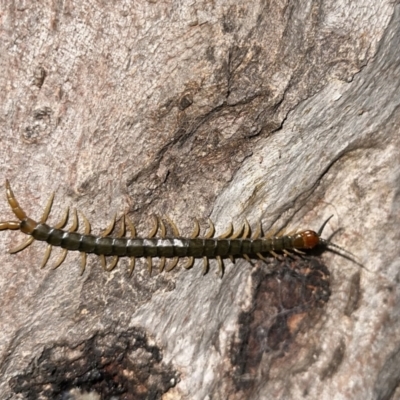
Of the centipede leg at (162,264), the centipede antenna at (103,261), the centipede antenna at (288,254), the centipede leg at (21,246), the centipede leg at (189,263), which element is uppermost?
the centipede antenna at (288,254)

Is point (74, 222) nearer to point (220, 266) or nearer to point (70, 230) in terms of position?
point (70, 230)

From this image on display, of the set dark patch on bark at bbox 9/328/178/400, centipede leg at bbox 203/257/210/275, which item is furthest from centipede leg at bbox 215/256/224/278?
dark patch on bark at bbox 9/328/178/400

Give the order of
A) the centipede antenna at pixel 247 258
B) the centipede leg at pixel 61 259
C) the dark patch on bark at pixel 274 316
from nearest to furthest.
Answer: the dark patch on bark at pixel 274 316
the centipede leg at pixel 61 259
the centipede antenna at pixel 247 258

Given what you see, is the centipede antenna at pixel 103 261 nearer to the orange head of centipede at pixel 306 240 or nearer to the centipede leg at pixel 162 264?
the centipede leg at pixel 162 264

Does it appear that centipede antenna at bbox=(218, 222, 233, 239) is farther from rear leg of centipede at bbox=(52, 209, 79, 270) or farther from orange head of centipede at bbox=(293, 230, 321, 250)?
rear leg of centipede at bbox=(52, 209, 79, 270)

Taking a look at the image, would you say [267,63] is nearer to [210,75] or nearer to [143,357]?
[210,75]

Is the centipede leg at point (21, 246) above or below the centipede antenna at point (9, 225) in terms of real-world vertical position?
below

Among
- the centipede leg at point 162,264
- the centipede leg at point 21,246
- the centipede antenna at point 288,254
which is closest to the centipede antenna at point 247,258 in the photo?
the centipede antenna at point 288,254

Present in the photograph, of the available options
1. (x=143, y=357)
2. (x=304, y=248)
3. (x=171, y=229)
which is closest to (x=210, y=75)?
(x=171, y=229)
